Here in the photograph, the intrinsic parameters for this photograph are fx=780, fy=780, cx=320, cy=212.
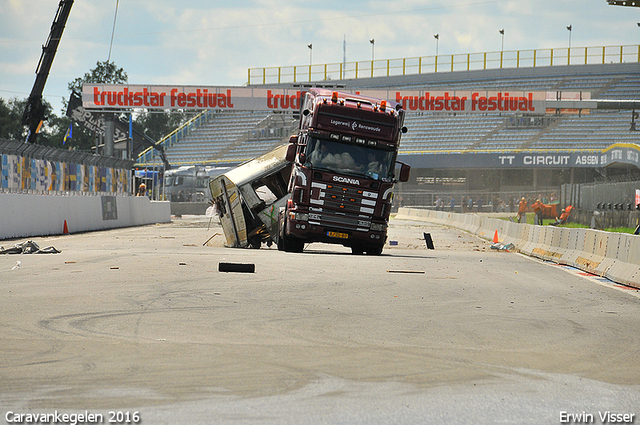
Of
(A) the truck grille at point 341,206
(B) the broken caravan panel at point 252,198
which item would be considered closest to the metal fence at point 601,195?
(B) the broken caravan panel at point 252,198

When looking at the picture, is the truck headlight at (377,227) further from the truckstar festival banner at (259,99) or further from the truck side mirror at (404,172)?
the truckstar festival banner at (259,99)

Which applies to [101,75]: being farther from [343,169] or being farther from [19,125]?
[343,169]

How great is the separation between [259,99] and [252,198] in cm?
2635

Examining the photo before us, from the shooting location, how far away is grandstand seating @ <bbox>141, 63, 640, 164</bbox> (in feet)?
209

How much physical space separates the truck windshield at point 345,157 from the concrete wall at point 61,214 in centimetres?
1045

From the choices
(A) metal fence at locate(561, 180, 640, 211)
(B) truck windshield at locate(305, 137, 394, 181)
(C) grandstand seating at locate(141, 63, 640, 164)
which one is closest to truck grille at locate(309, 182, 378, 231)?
(B) truck windshield at locate(305, 137, 394, 181)

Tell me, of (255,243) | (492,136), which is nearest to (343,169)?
(255,243)

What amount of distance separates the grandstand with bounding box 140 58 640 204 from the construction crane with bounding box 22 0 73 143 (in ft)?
70.2

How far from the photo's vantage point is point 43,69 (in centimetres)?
4384

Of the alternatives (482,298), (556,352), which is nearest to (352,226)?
(482,298)

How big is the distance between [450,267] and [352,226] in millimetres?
3369

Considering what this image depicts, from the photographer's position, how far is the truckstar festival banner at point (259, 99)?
45.4 metres

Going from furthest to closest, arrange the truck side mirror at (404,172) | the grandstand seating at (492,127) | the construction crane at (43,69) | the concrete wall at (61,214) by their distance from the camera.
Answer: the grandstand seating at (492,127) < the construction crane at (43,69) < the concrete wall at (61,214) < the truck side mirror at (404,172)

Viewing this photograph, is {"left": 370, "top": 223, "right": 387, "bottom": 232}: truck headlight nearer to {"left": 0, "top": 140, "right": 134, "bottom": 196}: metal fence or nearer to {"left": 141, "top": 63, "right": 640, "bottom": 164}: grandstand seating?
{"left": 0, "top": 140, "right": 134, "bottom": 196}: metal fence
